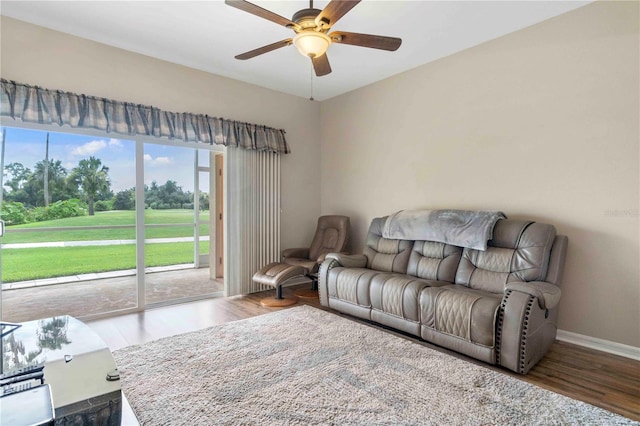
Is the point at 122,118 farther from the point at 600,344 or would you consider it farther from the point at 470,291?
the point at 600,344

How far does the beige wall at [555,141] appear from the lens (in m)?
2.65

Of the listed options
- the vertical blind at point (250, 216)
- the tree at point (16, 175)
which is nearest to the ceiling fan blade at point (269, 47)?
the vertical blind at point (250, 216)

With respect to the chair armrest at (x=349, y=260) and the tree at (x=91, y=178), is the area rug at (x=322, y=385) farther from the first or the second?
the tree at (x=91, y=178)

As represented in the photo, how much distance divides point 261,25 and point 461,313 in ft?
10.2

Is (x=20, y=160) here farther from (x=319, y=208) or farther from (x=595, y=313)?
(x=595, y=313)

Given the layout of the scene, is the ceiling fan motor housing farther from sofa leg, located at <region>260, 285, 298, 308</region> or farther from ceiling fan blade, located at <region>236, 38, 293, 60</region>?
sofa leg, located at <region>260, 285, 298, 308</region>

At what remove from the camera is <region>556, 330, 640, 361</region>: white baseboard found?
260cm

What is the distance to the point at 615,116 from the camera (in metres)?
2.68

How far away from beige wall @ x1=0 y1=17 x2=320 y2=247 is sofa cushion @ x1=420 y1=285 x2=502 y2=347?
109 inches

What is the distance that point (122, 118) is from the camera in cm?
347

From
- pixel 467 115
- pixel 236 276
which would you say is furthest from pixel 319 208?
pixel 467 115

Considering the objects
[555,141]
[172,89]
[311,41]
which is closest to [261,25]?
[311,41]

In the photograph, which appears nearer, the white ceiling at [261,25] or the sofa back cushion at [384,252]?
the white ceiling at [261,25]

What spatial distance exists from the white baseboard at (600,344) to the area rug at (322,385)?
45.5 inches
